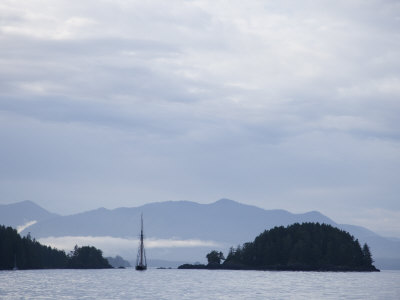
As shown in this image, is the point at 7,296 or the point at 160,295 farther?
the point at 160,295

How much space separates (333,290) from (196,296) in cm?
3417

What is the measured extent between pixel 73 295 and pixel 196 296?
73.0ft

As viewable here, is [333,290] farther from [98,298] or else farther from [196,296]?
[98,298]

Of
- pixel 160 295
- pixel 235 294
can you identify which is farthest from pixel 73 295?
pixel 235 294

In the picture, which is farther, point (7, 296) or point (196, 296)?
point (196, 296)

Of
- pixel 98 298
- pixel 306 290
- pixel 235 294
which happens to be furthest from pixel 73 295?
pixel 306 290

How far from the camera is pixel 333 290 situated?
467 feet

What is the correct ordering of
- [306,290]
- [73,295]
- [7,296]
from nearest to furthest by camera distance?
[7,296]
[73,295]
[306,290]

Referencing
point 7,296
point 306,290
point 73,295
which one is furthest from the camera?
point 306,290

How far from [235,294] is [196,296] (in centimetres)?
851

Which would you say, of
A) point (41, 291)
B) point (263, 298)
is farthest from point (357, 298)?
point (41, 291)

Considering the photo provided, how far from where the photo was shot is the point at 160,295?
4975 inches

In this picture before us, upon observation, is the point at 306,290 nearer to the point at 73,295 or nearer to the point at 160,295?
the point at 160,295

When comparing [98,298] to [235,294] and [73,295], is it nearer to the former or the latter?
[73,295]
